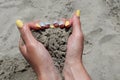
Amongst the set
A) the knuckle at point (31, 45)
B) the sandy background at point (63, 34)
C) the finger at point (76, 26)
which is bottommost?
the sandy background at point (63, 34)

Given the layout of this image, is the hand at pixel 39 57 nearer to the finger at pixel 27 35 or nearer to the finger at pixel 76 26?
the finger at pixel 27 35

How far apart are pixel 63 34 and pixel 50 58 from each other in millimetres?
249

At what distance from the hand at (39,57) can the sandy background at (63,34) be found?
100 mm

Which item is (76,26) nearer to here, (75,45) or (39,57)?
(75,45)

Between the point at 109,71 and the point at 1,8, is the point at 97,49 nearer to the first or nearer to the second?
the point at 109,71

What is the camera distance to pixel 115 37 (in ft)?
10.8

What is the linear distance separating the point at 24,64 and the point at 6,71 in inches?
7.5

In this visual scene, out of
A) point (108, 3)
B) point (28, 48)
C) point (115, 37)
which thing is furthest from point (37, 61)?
point (108, 3)

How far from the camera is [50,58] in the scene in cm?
244

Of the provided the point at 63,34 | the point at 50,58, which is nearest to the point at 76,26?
the point at 63,34

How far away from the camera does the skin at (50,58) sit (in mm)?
2355

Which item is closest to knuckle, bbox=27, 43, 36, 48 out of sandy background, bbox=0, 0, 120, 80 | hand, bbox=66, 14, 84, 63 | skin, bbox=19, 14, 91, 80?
skin, bbox=19, 14, 91, 80

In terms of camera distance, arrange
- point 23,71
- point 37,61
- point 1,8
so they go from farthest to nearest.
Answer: point 1,8
point 23,71
point 37,61

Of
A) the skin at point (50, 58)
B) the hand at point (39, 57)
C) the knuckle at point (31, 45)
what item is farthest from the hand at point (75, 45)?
the knuckle at point (31, 45)
